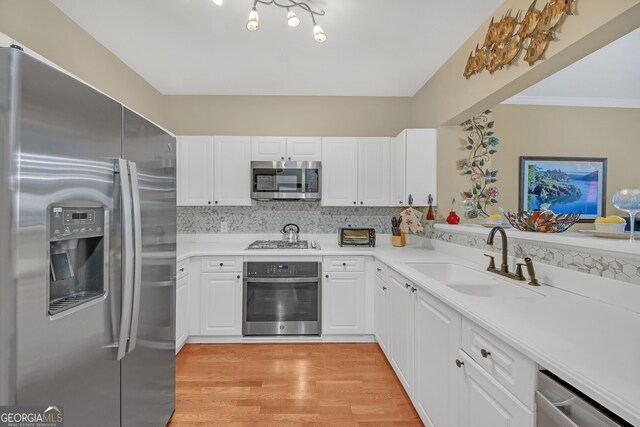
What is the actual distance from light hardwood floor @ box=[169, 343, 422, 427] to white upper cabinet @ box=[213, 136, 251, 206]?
1.45 metres

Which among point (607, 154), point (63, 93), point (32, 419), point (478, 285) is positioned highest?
point (607, 154)

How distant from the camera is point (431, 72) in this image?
2.85 m

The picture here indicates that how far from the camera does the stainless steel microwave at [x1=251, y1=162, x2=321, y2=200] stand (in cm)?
303

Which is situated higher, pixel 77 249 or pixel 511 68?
pixel 511 68

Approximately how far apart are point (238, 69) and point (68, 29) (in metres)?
1.23

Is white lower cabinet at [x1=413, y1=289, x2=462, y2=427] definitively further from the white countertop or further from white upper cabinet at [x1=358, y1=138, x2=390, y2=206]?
white upper cabinet at [x1=358, y1=138, x2=390, y2=206]

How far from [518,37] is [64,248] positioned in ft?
8.01

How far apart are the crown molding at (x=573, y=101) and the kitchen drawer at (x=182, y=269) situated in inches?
148

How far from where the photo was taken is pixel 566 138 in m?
3.41

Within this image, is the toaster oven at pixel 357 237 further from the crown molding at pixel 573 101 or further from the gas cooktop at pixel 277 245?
the crown molding at pixel 573 101

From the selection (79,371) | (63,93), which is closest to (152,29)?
(63,93)

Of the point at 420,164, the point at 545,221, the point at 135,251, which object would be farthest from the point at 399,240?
the point at 135,251

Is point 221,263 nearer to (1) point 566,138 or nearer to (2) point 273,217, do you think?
(2) point 273,217

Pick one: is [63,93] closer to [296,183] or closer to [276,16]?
[276,16]
